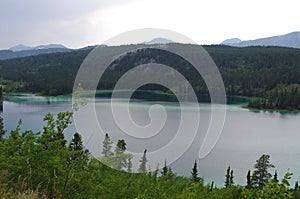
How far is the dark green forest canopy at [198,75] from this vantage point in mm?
103812

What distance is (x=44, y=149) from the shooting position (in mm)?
5246

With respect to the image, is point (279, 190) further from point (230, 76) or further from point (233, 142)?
point (230, 76)

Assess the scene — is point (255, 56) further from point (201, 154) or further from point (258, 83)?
point (201, 154)

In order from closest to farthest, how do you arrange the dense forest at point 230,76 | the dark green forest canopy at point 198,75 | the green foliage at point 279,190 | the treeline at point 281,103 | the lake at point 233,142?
the green foliage at point 279,190, the lake at point 233,142, the treeline at point 281,103, the dense forest at point 230,76, the dark green forest canopy at point 198,75

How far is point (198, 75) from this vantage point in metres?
115

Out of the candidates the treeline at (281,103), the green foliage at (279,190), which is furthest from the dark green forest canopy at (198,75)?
the green foliage at (279,190)

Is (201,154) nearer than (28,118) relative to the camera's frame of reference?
Yes

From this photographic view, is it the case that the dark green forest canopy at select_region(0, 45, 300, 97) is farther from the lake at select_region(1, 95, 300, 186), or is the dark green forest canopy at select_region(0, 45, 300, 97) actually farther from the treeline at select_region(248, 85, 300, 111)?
the lake at select_region(1, 95, 300, 186)

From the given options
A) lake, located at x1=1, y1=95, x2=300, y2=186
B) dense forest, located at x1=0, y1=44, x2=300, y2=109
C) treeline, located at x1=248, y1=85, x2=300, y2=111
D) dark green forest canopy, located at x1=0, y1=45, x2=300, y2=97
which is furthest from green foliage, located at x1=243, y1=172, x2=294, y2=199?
dark green forest canopy, located at x1=0, y1=45, x2=300, y2=97

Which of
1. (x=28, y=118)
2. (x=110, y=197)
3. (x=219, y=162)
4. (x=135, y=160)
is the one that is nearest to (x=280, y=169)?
(x=219, y=162)

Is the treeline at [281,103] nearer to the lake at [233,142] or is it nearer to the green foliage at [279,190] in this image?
the lake at [233,142]

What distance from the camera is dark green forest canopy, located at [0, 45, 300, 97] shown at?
341ft

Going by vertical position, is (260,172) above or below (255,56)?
below

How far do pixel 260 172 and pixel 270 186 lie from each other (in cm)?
2315
